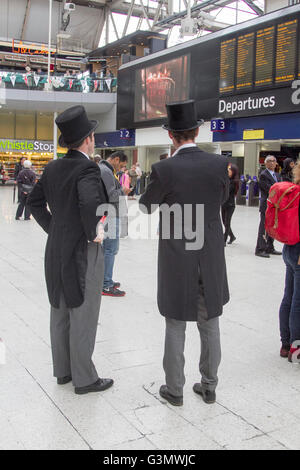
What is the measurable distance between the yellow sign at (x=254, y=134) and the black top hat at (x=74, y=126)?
1401cm

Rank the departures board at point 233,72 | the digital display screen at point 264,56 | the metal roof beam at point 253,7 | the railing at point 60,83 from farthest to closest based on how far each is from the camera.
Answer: the metal roof beam at point 253,7
the railing at point 60,83
the digital display screen at point 264,56
the departures board at point 233,72

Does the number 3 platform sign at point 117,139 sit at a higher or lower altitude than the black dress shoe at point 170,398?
higher

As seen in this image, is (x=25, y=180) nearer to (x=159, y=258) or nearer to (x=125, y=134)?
(x=159, y=258)

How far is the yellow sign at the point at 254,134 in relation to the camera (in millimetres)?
15922

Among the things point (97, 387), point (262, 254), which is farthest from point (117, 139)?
point (97, 387)

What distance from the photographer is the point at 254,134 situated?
16250 mm

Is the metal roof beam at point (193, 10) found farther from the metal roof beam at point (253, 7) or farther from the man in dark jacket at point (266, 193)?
the man in dark jacket at point (266, 193)

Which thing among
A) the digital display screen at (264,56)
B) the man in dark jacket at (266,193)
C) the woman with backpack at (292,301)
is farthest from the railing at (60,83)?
the woman with backpack at (292,301)

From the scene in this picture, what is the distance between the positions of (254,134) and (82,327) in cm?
1461

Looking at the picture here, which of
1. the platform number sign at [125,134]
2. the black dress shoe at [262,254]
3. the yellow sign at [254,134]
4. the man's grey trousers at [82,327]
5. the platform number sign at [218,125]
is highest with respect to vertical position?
the platform number sign at [125,134]

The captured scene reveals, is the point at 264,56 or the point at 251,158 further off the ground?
the point at 264,56

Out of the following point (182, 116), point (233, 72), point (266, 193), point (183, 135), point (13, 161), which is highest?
point (233, 72)

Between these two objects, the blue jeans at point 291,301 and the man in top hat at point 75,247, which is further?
the blue jeans at point 291,301

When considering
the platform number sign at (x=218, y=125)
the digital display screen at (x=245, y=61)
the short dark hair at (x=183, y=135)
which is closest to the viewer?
the short dark hair at (x=183, y=135)
